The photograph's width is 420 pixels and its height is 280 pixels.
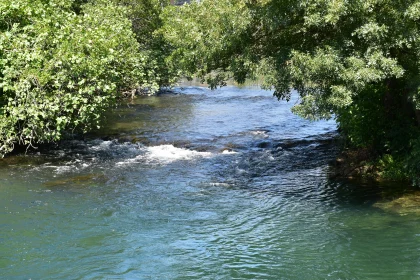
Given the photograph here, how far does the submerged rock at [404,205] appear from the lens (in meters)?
14.6

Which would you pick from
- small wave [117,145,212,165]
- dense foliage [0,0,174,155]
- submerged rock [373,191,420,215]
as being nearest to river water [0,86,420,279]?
small wave [117,145,212,165]

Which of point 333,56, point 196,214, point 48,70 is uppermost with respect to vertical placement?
point 333,56

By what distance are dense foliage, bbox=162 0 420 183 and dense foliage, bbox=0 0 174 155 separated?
125 inches

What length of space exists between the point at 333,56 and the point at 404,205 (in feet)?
15.6

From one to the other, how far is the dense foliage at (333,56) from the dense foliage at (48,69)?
3174mm

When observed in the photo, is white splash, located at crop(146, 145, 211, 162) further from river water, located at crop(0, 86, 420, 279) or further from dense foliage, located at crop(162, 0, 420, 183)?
A: dense foliage, located at crop(162, 0, 420, 183)

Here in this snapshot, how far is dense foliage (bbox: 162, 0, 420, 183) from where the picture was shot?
1320 cm

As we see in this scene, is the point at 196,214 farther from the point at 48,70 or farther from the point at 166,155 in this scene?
the point at 48,70

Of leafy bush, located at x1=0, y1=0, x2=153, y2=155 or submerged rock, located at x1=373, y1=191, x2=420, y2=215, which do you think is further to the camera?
leafy bush, located at x1=0, y1=0, x2=153, y2=155

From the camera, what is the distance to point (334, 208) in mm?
15219

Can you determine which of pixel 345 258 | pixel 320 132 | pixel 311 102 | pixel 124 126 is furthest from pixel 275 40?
pixel 124 126

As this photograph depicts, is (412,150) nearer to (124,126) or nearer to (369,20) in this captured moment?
(369,20)

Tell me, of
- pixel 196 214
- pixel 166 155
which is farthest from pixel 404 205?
pixel 166 155

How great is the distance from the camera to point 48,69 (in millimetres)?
17750
